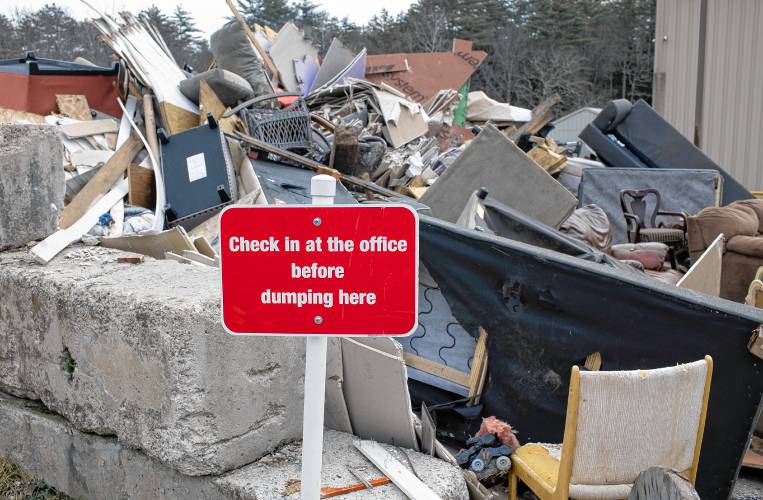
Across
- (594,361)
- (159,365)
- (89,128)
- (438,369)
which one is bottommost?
(438,369)

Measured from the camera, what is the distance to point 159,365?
2.21 m

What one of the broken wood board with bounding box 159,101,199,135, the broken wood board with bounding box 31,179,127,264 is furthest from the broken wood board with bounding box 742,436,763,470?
the broken wood board with bounding box 159,101,199,135

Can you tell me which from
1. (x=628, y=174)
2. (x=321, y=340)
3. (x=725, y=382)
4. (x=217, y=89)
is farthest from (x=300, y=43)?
(x=321, y=340)

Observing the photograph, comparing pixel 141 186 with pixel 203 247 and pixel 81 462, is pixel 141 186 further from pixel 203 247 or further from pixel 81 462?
pixel 81 462

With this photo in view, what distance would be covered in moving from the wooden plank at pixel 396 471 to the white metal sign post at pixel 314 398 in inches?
21.1

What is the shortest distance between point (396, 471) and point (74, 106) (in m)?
4.85

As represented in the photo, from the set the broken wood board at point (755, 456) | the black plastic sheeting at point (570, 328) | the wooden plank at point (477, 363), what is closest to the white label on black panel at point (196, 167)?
the black plastic sheeting at point (570, 328)

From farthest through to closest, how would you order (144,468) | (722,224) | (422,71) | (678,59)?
(422,71) < (678,59) < (722,224) < (144,468)

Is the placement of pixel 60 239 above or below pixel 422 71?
below

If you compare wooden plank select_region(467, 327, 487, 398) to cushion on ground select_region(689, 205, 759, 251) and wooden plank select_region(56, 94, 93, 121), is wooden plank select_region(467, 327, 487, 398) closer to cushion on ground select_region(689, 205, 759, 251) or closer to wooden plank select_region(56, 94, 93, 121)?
cushion on ground select_region(689, 205, 759, 251)

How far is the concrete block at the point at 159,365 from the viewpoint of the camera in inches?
86.4

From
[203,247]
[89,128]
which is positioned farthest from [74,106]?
[203,247]

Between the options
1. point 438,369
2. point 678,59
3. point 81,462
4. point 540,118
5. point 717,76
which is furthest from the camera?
point 678,59

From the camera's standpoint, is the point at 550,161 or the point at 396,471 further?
the point at 550,161
